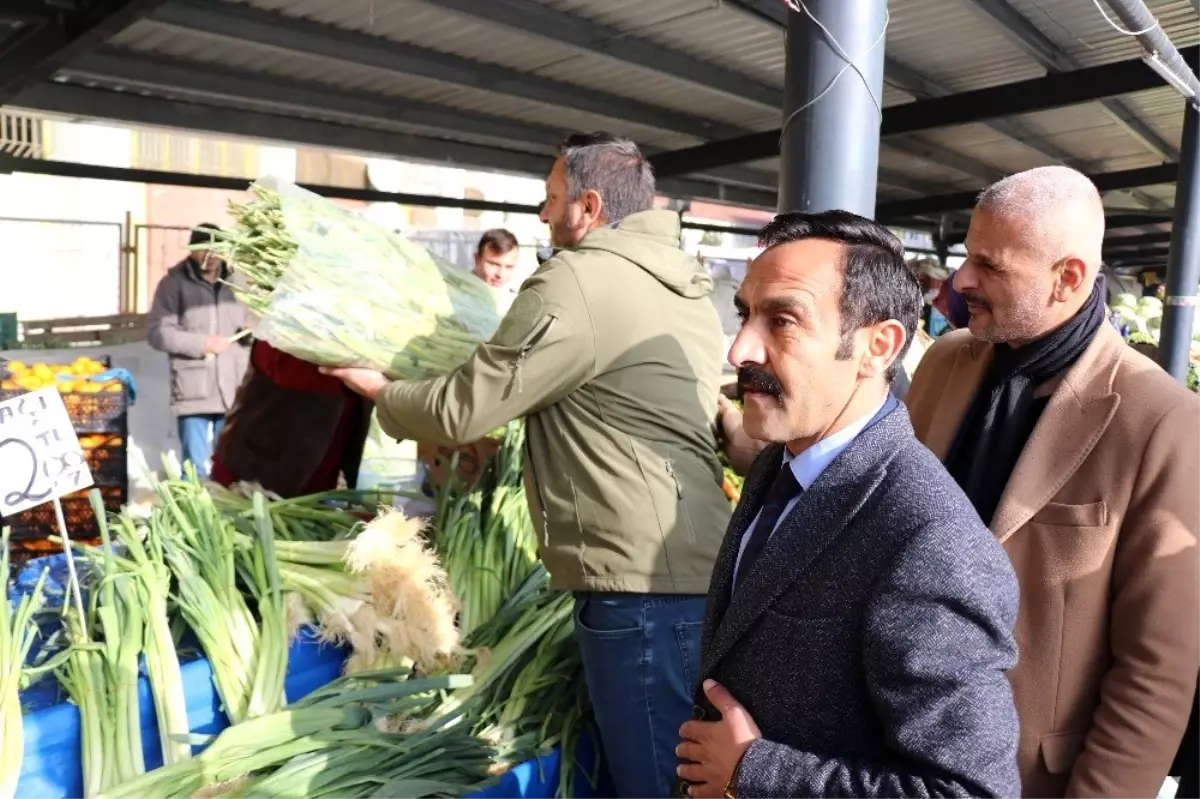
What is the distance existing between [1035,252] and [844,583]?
86 cm

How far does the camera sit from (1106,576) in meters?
1.54

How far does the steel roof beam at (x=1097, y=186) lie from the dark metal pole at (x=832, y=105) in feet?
20.0

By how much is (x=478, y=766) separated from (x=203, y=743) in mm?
566

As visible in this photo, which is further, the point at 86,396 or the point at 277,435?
the point at 86,396

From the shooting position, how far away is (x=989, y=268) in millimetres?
1653

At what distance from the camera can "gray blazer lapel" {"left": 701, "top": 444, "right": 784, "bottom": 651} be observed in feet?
4.21

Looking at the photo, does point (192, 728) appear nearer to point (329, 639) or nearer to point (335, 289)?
point (329, 639)

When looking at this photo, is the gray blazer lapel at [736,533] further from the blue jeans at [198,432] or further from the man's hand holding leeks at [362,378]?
the blue jeans at [198,432]

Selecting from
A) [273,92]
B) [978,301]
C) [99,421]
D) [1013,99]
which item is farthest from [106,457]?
[1013,99]

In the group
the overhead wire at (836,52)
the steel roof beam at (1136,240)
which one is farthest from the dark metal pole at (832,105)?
the steel roof beam at (1136,240)

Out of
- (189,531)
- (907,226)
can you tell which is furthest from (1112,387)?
(907,226)

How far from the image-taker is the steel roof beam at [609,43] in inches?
159

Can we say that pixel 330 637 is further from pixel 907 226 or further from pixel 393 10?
pixel 907 226

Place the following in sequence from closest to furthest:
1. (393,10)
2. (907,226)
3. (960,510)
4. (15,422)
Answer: (960,510)
(15,422)
(393,10)
(907,226)
